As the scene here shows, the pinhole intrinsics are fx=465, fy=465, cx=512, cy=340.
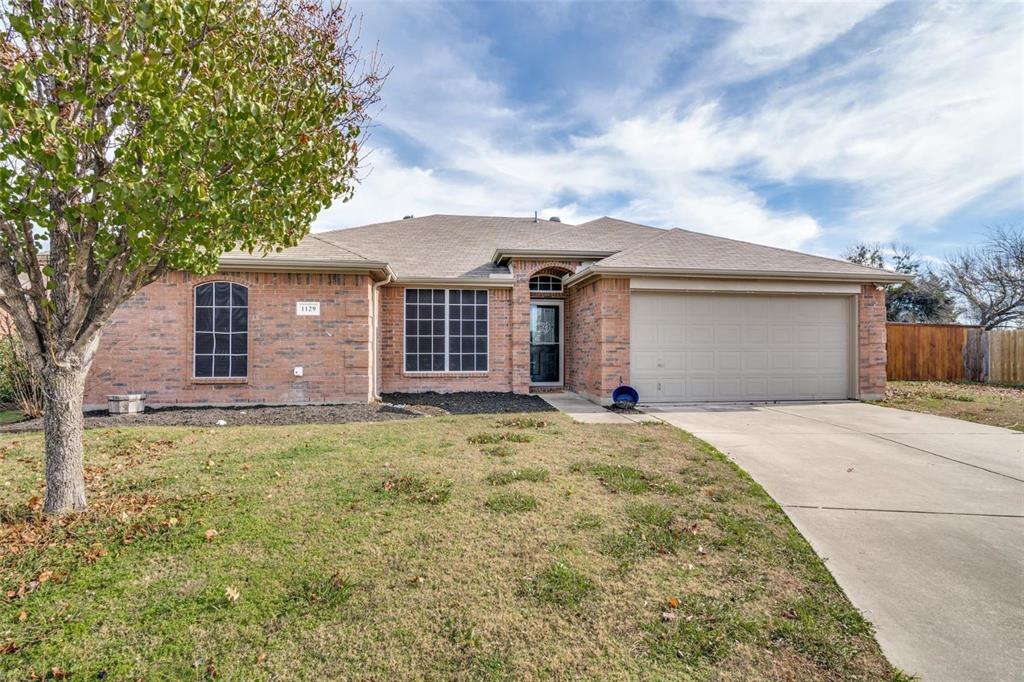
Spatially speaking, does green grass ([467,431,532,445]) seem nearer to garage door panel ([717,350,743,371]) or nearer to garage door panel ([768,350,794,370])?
garage door panel ([717,350,743,371])

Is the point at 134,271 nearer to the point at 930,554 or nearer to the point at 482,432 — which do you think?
the point at 482,432

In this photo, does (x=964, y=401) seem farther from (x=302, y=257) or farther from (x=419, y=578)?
(x=302, y=257)

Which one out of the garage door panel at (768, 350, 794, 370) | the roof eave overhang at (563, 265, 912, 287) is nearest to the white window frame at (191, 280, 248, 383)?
the roof eave overhang at (563, 265, 912, 287)

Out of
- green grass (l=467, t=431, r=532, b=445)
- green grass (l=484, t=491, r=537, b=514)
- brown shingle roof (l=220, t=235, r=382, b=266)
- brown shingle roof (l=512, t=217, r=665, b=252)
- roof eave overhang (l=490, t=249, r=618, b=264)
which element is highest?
brown shingle roof (l=512, t=217, r=665, b=252)

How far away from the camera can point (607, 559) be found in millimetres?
3295

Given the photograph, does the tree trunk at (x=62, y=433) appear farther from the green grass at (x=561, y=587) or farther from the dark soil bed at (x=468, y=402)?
the dark soil bed at (x=468, y=402)

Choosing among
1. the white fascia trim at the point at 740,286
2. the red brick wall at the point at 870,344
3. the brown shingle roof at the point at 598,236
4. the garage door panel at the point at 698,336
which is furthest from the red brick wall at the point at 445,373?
the red brick wall at the point at 870,344

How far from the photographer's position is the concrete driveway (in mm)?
2578

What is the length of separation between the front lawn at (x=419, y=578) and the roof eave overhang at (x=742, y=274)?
560 cm

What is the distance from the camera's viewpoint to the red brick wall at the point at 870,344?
11.1 metres

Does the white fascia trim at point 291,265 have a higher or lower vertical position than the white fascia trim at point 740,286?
higher

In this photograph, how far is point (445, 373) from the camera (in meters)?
12.1

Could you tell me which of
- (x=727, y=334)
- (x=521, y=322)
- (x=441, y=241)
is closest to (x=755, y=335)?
(x=727, y=334)

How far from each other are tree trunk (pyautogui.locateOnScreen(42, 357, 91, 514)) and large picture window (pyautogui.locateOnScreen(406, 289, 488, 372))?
26.7 ft
